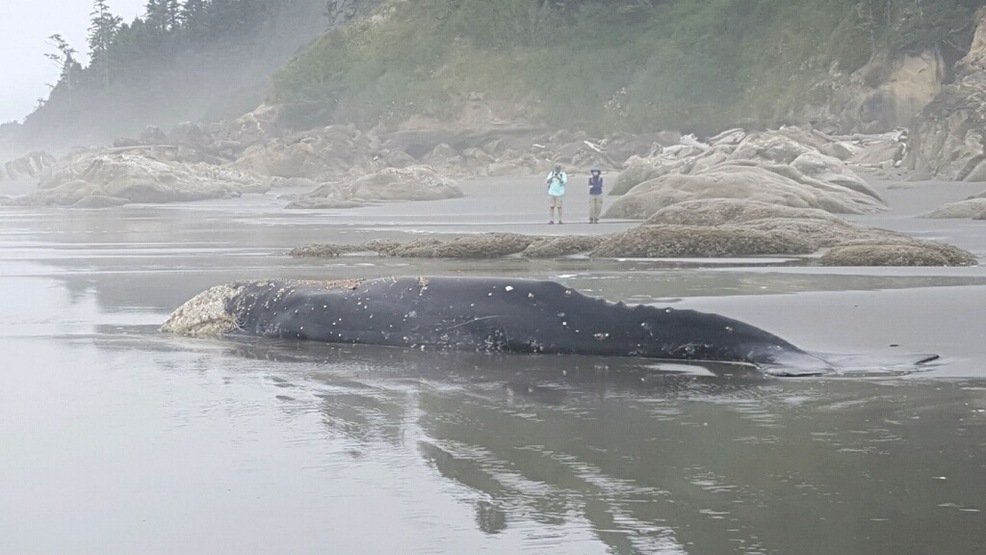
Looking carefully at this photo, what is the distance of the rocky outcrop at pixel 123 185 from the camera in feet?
146

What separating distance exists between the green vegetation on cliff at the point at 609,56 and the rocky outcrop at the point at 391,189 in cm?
1855

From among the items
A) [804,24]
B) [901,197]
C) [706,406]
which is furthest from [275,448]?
[804,24]

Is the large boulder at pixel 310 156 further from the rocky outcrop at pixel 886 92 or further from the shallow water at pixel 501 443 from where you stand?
the shallow water at pixel 501 443

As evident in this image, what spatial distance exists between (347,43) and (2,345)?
231 ft

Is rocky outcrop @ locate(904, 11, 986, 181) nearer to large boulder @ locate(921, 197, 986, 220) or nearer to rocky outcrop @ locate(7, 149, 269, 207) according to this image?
large boulder @ locate(921, 197, 986, 220)

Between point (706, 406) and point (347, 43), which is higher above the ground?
point (347, 43)

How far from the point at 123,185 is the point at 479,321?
39.6 m

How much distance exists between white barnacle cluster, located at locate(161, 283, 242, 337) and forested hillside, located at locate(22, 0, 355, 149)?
383 feet

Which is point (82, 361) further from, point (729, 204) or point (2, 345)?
point (729, 204)

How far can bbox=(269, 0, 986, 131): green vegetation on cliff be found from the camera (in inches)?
1989

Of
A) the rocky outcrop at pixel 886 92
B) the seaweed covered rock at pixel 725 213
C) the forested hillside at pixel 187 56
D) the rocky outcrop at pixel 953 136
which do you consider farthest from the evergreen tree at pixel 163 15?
the seaweed covered rock at pixel 725 213

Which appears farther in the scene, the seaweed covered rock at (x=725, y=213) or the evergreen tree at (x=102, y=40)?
the evergreen tree at (x=102, y=40)

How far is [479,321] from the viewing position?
8.07 m

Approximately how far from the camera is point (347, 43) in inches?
3046
